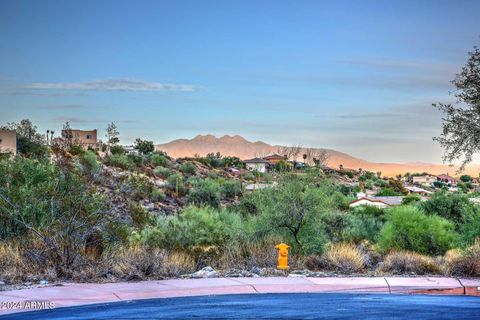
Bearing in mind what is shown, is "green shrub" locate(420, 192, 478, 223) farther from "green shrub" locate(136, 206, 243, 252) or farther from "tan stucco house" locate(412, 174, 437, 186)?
"tan stucco house" locate(412, 174, 437, 186)

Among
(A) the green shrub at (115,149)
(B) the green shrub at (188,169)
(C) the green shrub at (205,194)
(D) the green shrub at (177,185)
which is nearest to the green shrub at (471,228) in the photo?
(C) the green shrub at (205,194)

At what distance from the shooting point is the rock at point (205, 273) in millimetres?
14984

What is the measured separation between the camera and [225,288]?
43.2 ft

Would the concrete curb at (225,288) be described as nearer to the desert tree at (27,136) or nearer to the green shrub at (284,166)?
the green shrub at (284,166)

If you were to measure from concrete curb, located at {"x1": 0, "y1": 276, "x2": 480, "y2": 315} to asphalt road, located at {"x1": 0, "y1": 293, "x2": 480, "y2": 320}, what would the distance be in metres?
0.40

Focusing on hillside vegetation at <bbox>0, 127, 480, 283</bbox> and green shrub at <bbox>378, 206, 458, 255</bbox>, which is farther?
green shrub at <bbox>378, 206, 458, 255</bbox>

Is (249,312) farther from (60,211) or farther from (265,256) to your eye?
(60,211)

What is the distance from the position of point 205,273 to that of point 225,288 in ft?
6.89

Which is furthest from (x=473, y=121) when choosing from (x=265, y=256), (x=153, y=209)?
(x=153, y=209)

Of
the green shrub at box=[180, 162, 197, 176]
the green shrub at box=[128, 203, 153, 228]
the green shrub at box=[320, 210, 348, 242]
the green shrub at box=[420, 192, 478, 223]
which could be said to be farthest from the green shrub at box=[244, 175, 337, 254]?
the green shrub at box=[180, 162, 197, 176]

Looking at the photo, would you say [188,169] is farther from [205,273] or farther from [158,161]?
[205,273]

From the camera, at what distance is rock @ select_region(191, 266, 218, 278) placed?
15.0m

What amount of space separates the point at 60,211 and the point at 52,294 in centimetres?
525

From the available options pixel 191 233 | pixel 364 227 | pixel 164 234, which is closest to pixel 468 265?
pixel 164 234
